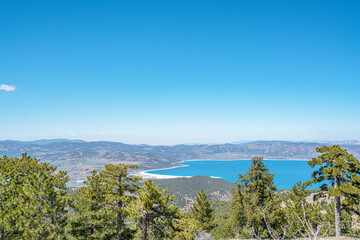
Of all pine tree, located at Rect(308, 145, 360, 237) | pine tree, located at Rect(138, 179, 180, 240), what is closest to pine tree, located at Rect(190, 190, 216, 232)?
pine tree, located at Rect(138, 179, 180, 240)

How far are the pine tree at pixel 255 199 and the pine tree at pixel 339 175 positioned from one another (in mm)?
5239

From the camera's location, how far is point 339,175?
19.0 metres

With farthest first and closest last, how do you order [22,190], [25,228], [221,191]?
[221,191] < [22,190] < [25,228]

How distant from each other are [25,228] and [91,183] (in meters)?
5.84

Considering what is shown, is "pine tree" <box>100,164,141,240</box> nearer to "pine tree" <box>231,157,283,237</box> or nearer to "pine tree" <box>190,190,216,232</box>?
"pine tree" <box>190,190,216,232</box>

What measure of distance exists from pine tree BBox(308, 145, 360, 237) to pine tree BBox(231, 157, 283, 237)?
5239 mm

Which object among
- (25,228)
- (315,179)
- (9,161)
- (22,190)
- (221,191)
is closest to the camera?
(25,228)

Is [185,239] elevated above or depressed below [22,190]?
below

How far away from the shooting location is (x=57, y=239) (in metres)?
16.6

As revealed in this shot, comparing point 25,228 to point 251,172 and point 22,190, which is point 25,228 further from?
point 251,172

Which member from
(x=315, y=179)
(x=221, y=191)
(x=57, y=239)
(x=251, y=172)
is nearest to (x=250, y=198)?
(x=251, y=172)

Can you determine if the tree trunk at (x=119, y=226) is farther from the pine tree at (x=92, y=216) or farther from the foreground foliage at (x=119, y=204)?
the pine tree at (x=92, y=216)

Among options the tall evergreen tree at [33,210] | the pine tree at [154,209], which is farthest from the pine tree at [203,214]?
the tall evergreen tree at [33,210]

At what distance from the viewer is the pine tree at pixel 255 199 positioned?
74.4 ft
